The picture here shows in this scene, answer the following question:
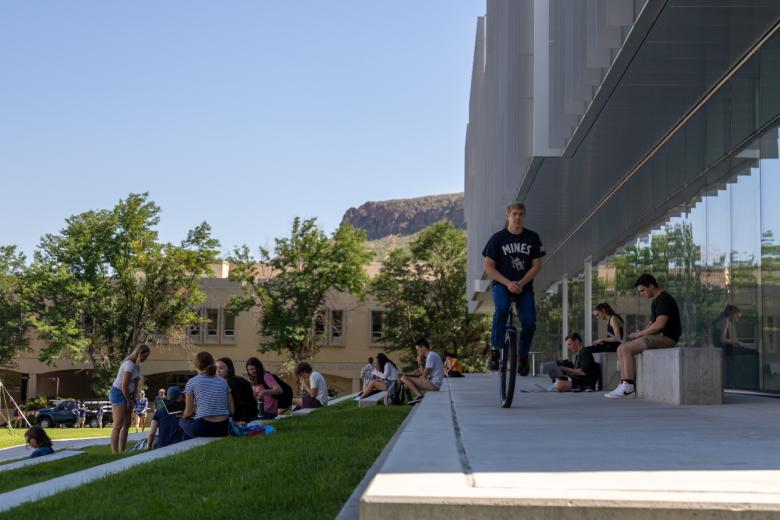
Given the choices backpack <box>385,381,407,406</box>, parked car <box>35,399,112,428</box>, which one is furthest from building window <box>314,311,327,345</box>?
backpack <box>385,381,407,406</box>

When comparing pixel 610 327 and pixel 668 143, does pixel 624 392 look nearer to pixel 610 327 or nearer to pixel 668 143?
pixel 610 327

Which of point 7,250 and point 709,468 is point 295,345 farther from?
point 709,468

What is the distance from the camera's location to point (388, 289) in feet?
198

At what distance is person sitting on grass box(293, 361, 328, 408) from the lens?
2134 cm

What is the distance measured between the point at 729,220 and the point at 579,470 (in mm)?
10409

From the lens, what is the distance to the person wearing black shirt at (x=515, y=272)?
8836 millimetres

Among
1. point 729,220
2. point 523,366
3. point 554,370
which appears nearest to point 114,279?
point 554,370

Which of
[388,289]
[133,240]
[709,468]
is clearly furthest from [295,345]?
[709,468]

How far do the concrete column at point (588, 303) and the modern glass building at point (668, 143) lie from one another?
10.7 feet

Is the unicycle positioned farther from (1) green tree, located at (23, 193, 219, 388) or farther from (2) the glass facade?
(1) green tree, located at (23, 193, 219, 388)

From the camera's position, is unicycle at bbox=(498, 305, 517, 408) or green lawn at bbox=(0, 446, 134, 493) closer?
unicycle at bbox=(498, 305, 517, 408)

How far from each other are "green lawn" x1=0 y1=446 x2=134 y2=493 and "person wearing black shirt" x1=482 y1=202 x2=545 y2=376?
16.0ft

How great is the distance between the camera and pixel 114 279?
57062mm

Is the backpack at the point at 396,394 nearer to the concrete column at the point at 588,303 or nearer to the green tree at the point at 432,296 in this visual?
the concrete column at the point at 588,303
